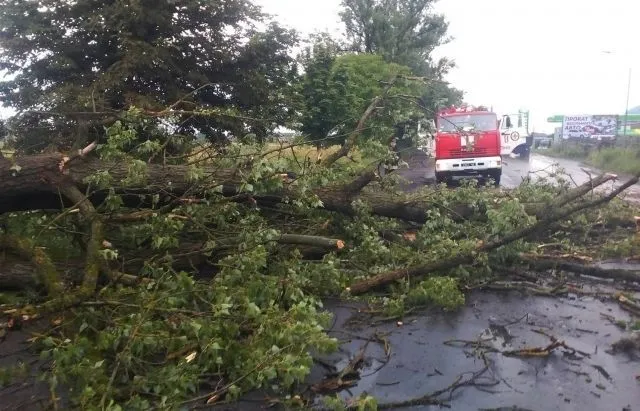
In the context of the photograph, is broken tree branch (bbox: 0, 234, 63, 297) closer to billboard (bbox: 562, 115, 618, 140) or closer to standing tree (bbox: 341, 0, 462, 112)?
standing tree (bbox: 341, 0, 462, 112)

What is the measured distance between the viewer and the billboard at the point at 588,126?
41125mm

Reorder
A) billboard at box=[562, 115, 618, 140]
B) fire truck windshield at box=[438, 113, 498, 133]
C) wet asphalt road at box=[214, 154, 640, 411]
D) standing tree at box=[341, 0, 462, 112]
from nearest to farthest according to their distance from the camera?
wet asphalt road at box=[214, 154, 640, 411] → fire truck windshield at box=[438, 113, 498, 133] → standing tree at box=[341, 0, 462, 112] → billboard at box=[562, 115, 618, 140]

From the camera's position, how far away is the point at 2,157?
5.07 metres

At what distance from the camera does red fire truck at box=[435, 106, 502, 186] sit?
14.8 meters

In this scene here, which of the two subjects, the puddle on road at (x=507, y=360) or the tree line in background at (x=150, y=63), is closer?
the puddle on road at (x=507, y=360)

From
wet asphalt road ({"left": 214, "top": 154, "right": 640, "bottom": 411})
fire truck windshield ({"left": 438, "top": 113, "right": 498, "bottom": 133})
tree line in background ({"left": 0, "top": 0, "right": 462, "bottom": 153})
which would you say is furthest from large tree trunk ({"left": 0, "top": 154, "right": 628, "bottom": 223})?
fire truck windshield ({"left": 438, "top": 113, "right": 498, "bottom": 133})

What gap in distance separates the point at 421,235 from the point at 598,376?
8.88ft

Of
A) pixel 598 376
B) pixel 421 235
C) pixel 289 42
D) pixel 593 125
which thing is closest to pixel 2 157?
pixel 421 235

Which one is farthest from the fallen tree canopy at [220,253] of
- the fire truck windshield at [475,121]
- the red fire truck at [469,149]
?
the fire truck windshield at [475,121]

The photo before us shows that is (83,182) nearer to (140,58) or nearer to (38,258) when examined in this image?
(38,258)

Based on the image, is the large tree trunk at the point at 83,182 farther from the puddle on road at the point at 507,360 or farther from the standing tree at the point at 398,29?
the standing tree at the point at 398,29

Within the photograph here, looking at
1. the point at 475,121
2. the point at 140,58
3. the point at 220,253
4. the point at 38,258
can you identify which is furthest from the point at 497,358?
the point at 475,121

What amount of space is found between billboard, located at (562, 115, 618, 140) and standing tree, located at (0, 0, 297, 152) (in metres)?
33.8

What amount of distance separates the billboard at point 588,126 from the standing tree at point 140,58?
33813 millimetres
